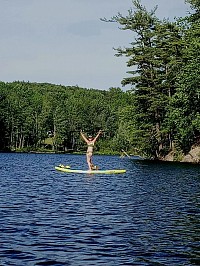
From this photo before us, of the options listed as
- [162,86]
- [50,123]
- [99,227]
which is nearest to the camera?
[99,227]

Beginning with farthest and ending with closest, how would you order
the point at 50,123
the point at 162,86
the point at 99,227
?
the point at 50,123 → the point at 162,86 → the point at 99,227

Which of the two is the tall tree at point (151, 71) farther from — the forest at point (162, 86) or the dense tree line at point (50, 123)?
the dense tree line at point (50, 123)

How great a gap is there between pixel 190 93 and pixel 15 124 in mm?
98046

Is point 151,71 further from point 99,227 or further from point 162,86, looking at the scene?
point 99,227

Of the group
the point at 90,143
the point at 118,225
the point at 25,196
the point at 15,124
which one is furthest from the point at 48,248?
the point at 15,124

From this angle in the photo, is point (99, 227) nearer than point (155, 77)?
Yes

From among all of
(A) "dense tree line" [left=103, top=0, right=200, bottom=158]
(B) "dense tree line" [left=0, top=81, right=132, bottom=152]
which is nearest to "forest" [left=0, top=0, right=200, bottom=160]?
(A) "dense tree line" [left=103, top=0, right=200, bottom=158]

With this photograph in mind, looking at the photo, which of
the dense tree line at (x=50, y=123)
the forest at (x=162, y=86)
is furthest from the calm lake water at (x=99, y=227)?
the dense tree line at (x=50, y=123)

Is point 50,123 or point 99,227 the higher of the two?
point 50,123

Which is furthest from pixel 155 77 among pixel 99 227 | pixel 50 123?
pixel 50 123

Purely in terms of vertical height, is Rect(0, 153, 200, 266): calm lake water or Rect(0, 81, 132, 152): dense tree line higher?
Rect(0, 81, 132, 152): dense tree line

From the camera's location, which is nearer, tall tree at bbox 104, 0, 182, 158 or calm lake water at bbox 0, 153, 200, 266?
calm lake water at bbox 0, 153, 200, 266

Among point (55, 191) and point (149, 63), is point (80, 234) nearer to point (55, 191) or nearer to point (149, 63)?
point (55, 191)

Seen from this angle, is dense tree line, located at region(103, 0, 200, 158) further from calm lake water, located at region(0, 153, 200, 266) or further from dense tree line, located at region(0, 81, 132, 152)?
dense tree line, located at region(0, 81, 132, 152)
